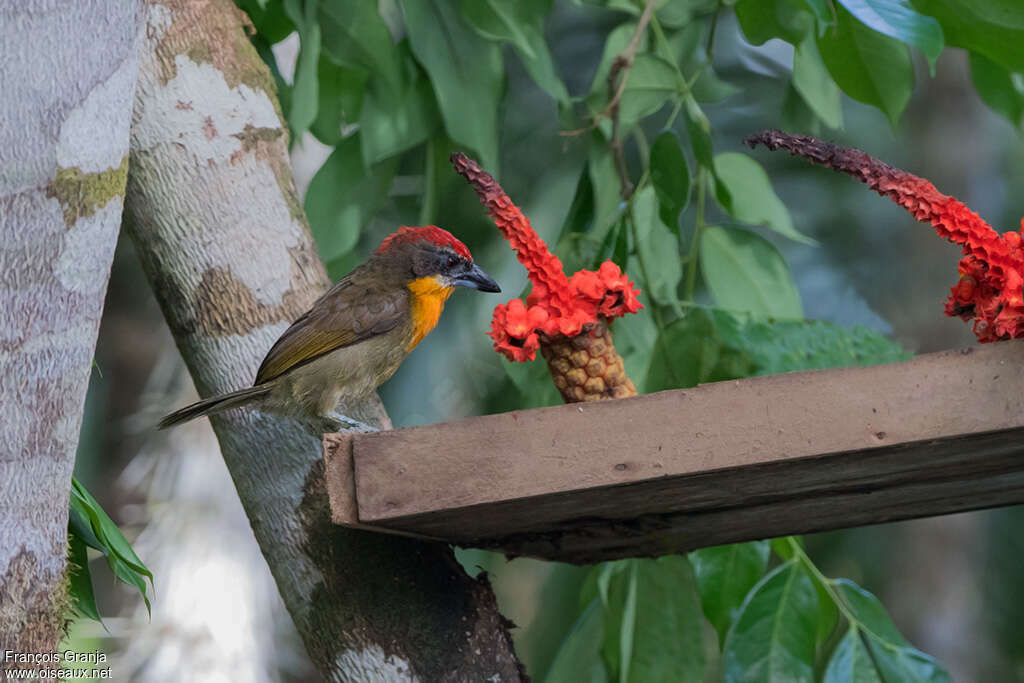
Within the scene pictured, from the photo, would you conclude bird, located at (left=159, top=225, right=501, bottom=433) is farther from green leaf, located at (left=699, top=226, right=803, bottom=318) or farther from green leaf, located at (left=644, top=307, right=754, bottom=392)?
green leaf, located at (left=699, top=226, right=803, bottom=318)

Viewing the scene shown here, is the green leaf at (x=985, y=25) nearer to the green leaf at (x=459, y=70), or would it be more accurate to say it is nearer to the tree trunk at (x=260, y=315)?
the green leaf at (x=459, y=70)

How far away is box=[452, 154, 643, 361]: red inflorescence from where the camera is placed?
5.18 feet

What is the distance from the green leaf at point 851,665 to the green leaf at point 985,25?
1024 mm

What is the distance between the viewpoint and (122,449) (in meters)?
4.68

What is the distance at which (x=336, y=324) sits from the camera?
189 centimetres

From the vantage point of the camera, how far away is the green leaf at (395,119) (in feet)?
7.70

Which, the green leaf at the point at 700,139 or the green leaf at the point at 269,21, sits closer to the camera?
the green leaf at the point at 700,139

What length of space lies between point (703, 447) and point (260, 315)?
82 cm

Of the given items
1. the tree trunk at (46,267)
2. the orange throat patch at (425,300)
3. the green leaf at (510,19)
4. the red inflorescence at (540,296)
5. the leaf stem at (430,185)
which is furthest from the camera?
the leaf stem at (430,185)

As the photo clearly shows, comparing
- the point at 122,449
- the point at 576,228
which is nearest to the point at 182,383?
the point at 122,449

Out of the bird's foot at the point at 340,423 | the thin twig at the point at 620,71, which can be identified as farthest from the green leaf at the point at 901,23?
the bird's foot at the point at 340,423

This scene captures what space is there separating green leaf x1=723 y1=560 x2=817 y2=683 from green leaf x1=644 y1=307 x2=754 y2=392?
37 cm

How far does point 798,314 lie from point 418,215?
0.98m

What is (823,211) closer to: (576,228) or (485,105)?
(576,228)
